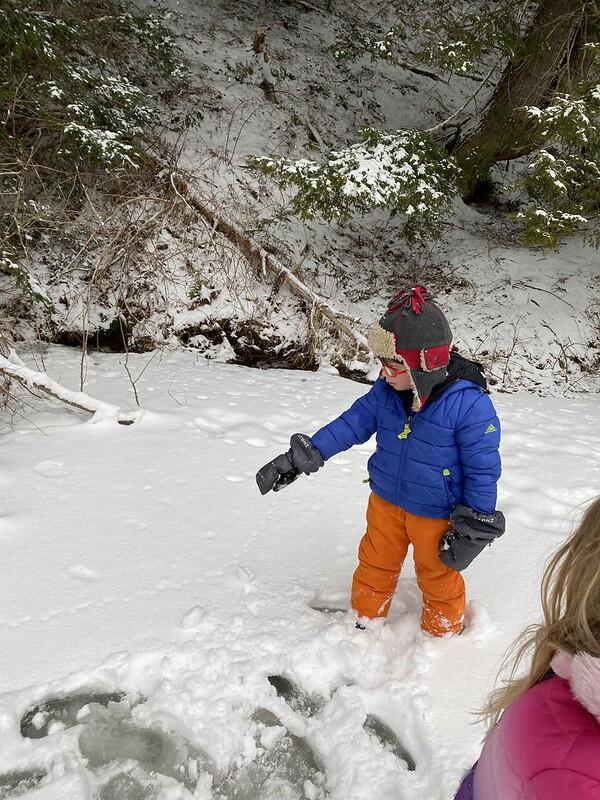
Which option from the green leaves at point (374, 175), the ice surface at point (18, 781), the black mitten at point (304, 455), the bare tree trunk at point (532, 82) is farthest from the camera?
the bare tree trunk at point (532, 82)

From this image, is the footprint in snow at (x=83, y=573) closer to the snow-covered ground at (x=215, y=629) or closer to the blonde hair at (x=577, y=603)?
the snow-covered ground at (x=215, y=629)

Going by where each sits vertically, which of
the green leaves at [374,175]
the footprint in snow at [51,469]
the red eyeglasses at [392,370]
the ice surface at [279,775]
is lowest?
the ice surface at [279,775]

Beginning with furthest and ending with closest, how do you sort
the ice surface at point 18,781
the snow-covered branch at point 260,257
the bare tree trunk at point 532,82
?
the snow-covered branch at point 260,257 < the bare tree trunk at point 532,82 < the ice surface at point 18,781

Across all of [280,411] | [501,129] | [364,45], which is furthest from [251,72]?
[280,411]

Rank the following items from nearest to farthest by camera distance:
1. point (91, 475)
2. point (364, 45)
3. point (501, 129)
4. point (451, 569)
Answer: point (451, 569), point (91, 475), point (501, 129), point (364, 45)

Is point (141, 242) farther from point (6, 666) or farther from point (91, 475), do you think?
point (6, 666)

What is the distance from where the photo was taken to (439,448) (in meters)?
2.06

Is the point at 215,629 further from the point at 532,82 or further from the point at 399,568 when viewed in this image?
the point at 532,82

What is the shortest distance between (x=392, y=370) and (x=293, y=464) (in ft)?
2.05

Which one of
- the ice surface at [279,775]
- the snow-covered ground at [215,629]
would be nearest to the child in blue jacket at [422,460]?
the snow-covered ground at [215,629]

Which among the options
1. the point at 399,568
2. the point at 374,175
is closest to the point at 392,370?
the point at 399,568

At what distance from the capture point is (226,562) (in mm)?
2730

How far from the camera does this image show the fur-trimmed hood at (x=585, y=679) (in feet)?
2.64

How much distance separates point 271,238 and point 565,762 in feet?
27.6
